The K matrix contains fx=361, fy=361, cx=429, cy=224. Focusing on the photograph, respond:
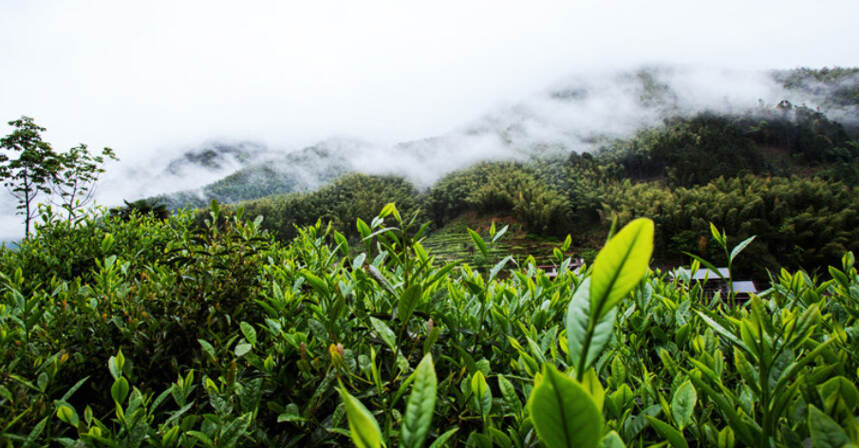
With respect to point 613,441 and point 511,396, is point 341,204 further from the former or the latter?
point 613,441

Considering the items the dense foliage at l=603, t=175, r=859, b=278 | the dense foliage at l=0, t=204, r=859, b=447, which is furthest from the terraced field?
the dense foliage at l=0, t=204, r=859, b=447

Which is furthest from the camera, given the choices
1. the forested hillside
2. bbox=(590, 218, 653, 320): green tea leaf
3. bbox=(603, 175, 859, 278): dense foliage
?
bbox=(603, 175, 859, 278): dense foliage

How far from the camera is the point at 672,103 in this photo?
33.8 metres

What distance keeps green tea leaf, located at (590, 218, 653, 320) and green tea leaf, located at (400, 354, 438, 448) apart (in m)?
0.14

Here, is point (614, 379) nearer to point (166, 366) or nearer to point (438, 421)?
point (438, 421)

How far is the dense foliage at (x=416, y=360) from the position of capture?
297mm

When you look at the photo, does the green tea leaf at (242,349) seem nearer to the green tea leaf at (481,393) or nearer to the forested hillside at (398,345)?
the forested hillside at (398,345)

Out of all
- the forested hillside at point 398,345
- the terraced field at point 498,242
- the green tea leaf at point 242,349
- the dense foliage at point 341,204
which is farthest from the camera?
the dense foliage at point 341,204

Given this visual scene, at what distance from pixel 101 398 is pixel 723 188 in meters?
21.9

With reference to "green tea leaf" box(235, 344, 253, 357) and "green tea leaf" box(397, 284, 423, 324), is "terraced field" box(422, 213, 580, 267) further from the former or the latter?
"green tea leaf" box(397, 284, 423, 324)

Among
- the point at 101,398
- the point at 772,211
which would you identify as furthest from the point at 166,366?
the point at 772,211

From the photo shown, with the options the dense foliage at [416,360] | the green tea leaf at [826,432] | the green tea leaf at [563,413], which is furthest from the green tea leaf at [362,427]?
the green tea leaf at [826,432]

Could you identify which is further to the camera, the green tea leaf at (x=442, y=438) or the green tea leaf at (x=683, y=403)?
the green tea leaf at (x=683, y=403)

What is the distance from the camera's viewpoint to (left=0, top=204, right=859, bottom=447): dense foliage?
30 centimetres
